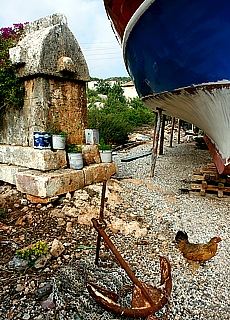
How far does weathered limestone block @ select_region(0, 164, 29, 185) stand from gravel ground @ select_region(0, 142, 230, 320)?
943 mm

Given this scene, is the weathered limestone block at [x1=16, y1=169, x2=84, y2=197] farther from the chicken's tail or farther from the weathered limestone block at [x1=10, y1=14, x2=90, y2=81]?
the chicken's tail

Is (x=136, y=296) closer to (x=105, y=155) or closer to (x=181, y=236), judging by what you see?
(x=181, y=236)

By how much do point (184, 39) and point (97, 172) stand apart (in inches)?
91.4

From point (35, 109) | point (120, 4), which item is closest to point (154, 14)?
point (120, 4)

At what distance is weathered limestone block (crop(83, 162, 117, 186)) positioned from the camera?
3.76 meters

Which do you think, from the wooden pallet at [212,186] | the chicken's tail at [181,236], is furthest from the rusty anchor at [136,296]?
Answer: the wooden pallet at [212,186]

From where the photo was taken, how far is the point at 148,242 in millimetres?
2533

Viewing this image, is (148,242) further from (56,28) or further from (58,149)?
(56,28)

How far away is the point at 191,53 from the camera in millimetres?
2236

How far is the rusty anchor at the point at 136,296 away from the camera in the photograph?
55.1 inches

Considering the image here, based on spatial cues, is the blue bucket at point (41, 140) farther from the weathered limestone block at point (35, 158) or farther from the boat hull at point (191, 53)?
the boat hull at point (191, 53)

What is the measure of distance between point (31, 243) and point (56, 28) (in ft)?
9.63

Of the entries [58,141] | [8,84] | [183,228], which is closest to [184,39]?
[183,228]

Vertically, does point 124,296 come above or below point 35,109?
below
